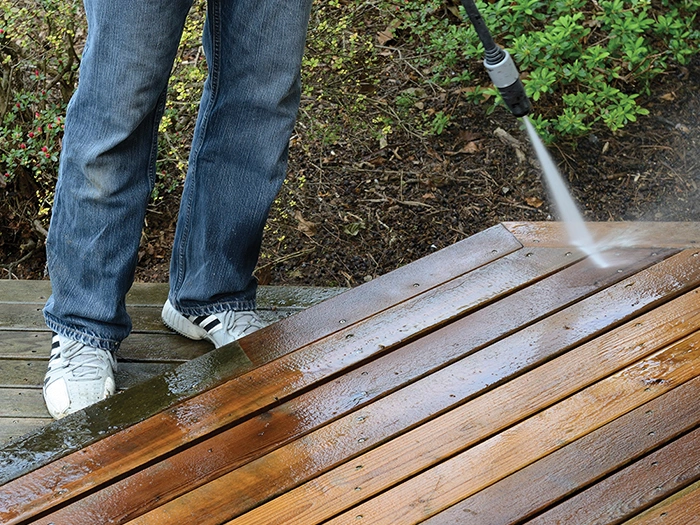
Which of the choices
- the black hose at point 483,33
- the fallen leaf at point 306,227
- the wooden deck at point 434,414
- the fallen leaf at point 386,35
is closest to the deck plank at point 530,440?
the wooden deck at point 434,414

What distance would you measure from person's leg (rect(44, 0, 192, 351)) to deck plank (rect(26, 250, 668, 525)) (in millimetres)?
518

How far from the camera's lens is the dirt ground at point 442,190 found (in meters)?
3.28

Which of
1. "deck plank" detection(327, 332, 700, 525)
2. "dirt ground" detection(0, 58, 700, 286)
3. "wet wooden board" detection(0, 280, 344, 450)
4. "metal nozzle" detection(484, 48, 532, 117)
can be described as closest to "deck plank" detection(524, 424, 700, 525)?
"deck plank" detection(327, 332, 700, 525)

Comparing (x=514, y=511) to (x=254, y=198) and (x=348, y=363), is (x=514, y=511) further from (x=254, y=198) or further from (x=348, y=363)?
(x=254, y=198)

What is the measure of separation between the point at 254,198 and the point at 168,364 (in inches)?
19.6

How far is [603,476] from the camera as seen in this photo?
149 cm

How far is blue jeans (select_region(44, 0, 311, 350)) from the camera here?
1.82 metres

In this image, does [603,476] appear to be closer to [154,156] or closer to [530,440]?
[530,440]

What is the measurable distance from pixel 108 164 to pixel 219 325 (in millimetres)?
535

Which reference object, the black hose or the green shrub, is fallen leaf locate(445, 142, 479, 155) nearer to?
the green shrub

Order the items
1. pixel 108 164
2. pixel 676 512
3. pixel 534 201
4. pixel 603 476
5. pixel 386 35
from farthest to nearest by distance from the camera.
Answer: pixel 386 35 → pixel 534 201 → pixel 108 164 → pixel 603 476 → pixel 676 512

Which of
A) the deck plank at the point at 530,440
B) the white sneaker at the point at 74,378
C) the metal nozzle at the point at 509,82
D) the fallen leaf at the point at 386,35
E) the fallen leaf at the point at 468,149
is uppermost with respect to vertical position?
the metal nozzle at the point at 509,82

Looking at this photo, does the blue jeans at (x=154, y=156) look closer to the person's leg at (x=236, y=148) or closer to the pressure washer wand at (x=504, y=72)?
the person's leg at (x=236, y=148)

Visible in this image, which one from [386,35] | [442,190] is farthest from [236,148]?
[386,35]
